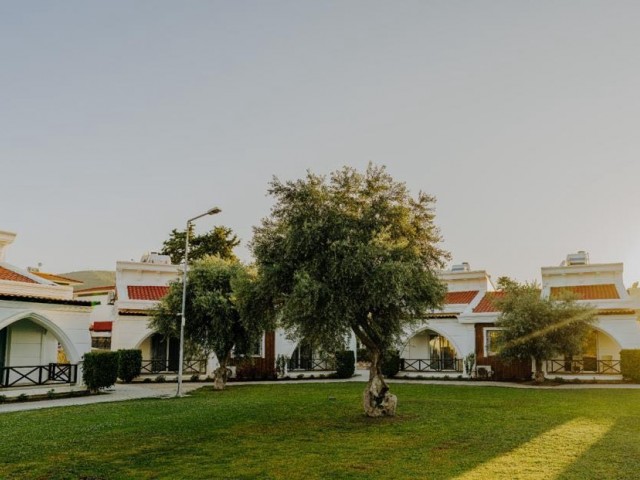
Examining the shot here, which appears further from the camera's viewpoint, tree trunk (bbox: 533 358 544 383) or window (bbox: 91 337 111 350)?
window (bbox: 91 337 111 350)

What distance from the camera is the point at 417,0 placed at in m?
16.3

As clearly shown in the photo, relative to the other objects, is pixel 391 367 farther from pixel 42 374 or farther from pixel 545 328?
pixel 42 374

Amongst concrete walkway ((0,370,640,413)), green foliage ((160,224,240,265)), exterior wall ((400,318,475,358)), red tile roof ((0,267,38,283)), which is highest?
green foliage ((160,224,240,265))

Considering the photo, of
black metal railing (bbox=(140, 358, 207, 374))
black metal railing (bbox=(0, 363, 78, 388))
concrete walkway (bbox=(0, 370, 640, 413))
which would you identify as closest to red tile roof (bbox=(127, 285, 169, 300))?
black metal railing (bbox=(140, 358, 207, 374))

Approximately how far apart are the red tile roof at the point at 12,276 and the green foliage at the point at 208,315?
554 cm

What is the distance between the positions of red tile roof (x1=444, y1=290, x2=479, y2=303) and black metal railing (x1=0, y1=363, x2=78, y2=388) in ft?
67.8

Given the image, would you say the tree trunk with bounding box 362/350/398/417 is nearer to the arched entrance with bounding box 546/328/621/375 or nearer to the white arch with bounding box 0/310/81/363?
the white arch with bounding box 0/310/81/363

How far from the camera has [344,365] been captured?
1294 inches

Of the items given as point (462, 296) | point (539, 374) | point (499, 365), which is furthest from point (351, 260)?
point (462, 296)

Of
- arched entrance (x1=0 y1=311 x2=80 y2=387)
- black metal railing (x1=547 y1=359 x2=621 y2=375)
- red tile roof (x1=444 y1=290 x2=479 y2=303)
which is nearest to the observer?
arched entrance (x1=0 y1=311 x2=80 y2=387)

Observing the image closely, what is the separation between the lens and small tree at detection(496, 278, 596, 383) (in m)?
26.0

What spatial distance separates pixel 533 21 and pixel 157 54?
1102 cm

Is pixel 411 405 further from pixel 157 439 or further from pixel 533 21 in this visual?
pixel 533 21

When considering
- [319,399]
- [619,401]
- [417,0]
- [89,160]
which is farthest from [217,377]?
[417,0]
